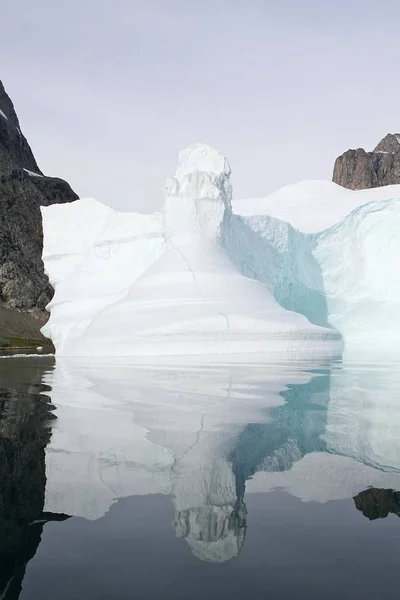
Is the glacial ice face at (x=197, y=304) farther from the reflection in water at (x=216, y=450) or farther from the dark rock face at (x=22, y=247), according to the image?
the dark rock face at (x=22, y=247)

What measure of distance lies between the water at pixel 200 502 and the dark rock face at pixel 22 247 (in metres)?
69.4

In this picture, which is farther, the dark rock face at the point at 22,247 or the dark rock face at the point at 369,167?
the dark rock face at the point at 369,167

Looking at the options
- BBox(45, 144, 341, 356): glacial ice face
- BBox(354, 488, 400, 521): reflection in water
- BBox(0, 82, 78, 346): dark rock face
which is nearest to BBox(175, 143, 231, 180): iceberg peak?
BBox(45, 144, 341, 356): glacial ice face

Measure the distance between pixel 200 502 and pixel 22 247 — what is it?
91.5 meters

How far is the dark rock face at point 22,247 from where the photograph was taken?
8231cm

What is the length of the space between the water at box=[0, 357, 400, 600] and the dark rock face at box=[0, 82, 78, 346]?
69.4 m

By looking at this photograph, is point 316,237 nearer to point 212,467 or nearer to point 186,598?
point 212,467

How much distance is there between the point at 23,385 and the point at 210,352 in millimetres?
8528

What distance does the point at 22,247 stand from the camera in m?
90.1

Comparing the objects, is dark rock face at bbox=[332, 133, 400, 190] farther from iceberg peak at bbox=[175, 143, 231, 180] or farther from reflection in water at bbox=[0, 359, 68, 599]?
reflection in water at bbox=[0, 359, 68, 599]

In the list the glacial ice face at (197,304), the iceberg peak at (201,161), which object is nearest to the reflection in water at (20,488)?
the glacial ice face at (197,304)

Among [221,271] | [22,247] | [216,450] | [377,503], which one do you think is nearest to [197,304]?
[221,271]

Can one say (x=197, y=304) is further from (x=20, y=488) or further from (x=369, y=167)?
(x=369, y=167)

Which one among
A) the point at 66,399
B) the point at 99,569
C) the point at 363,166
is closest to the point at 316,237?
the point at 66,399
